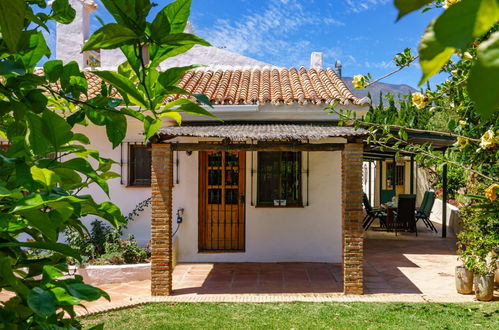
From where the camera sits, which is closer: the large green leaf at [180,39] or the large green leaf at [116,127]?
the large green leaf at [180,39]

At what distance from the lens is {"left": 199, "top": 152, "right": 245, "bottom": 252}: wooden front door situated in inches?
351

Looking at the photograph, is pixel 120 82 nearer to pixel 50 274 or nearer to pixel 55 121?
pixel 55 121

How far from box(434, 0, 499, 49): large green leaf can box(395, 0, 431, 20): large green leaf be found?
0.03m

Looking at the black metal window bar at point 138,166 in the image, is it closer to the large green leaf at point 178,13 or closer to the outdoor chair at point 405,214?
the outdoor chair at point 405,214

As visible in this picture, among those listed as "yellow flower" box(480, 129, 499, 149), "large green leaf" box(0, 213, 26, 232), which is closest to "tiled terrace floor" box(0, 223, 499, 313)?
"yellow flower" box(480, 129, 499, 149)

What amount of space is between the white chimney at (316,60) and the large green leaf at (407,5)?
11598 mm

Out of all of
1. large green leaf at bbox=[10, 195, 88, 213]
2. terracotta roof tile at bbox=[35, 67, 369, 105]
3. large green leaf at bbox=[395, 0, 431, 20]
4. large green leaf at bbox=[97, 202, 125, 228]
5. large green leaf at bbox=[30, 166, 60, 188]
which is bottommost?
large green leaf at bbox=[97, 202, 125, 228]

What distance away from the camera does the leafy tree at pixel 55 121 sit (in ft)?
2.12

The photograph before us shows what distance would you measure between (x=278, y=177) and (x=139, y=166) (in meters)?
3.11

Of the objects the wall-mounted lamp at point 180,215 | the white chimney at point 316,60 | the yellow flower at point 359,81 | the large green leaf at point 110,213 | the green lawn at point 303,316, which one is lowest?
the green lawn at point 303,316

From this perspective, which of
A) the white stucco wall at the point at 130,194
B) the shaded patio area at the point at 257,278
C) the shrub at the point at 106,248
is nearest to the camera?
the shaded patio area at the point at 257,278

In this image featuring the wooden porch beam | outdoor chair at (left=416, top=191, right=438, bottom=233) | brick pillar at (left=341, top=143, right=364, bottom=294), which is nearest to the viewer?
brick pillar at (left=341, top=143, right=364, bottom=294)

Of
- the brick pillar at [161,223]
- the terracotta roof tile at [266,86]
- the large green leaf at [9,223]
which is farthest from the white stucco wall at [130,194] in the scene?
the large green leaf at [9,223]

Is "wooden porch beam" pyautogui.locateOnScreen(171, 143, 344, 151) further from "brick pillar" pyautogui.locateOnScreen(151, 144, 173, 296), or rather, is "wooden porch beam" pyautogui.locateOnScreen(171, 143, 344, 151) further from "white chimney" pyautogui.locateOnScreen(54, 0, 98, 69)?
"white chimney" pyautogui.locateOnScreen(54, 0, 98, 69)
